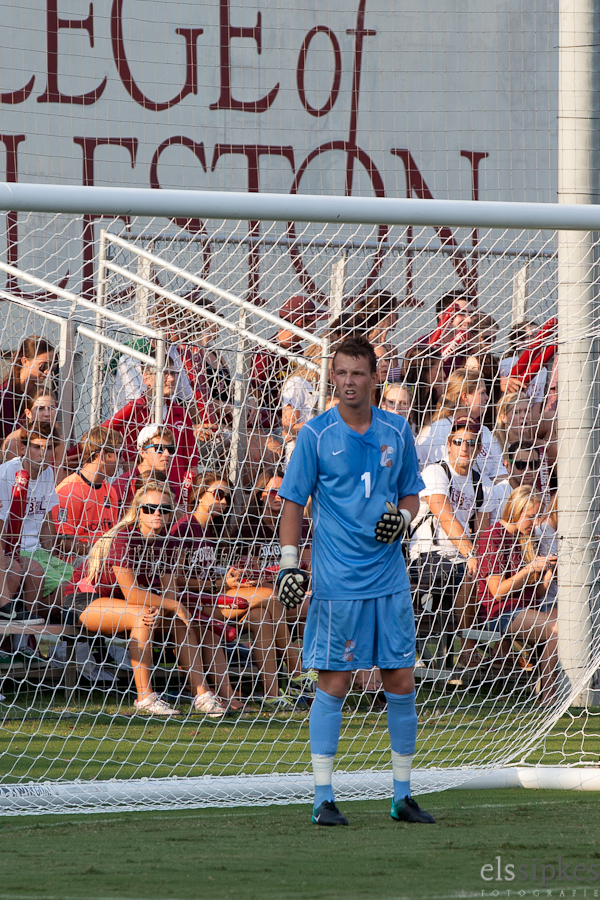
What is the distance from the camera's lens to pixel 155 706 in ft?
17.1

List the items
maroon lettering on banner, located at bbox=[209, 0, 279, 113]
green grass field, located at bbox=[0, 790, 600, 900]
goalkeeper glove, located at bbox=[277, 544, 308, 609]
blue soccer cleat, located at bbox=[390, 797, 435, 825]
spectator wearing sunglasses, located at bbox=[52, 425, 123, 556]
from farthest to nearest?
maroon lettering on banner, located at bbox=[209, 0, 279, 113]
spectator wearing sunglasses, located at bbox=[52, 425, 123, 556]
blue soccer cleat, located at bbox=[390, 797, 435, 825]
goalkeeper glove, located at bbox=[277, 544, 308, 609]
green grass field, located at bbox=[0, 790, 600, 900]

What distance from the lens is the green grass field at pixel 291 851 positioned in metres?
2.71

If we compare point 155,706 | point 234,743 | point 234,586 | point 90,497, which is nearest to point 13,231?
point 90,497

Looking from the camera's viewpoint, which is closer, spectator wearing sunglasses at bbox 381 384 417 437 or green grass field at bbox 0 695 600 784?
green grass field at bbox 0 695 600 784

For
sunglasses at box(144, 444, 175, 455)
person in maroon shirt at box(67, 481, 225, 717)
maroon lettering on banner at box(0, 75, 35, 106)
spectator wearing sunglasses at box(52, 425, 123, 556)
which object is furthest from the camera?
maroon lettering on banner at box(0, 75, 35, 106)

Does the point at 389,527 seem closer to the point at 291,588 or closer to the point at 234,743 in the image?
the point at 291,588

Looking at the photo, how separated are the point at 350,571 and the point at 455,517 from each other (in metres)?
2.07

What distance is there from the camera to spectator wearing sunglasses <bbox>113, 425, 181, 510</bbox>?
549 centimetres

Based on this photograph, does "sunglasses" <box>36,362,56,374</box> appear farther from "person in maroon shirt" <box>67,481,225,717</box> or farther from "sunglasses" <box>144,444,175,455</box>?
"person in maroon shirt" <box>67,481,225,717</box>

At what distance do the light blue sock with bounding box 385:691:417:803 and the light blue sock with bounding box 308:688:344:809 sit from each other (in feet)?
0.66

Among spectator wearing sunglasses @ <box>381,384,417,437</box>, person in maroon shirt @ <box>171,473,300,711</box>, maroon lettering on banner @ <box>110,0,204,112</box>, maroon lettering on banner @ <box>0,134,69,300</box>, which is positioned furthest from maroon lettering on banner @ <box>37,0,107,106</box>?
person in maroon shirt @ <box>171,473,300,711</box>

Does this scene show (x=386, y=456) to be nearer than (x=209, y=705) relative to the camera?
Yes

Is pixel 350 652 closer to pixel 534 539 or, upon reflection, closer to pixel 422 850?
pixel 422 850

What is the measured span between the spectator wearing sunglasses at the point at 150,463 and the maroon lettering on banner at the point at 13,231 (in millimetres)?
892
